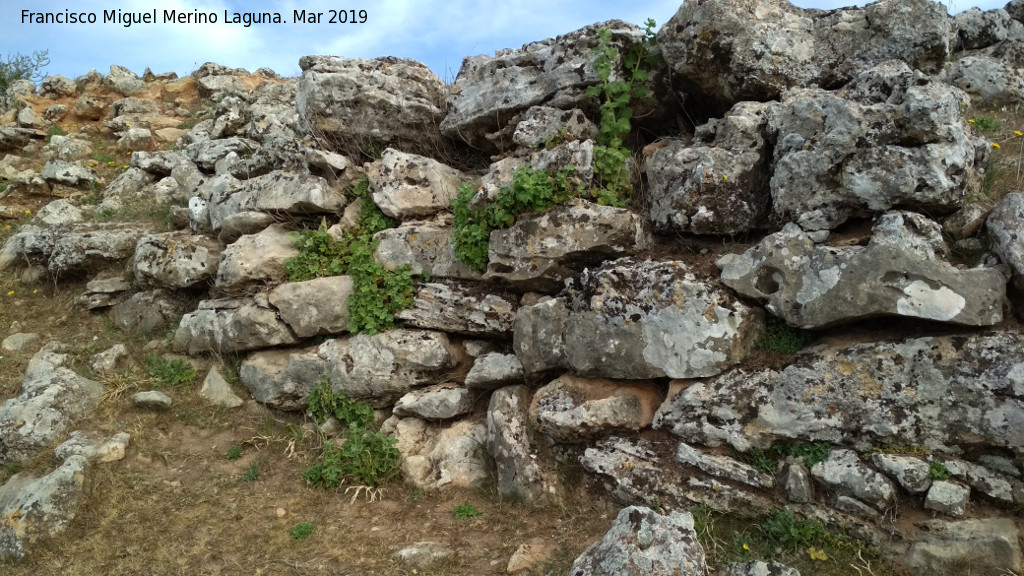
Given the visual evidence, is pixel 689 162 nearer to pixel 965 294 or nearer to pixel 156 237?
pixel 965 294

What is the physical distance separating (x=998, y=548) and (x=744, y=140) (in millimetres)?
4384

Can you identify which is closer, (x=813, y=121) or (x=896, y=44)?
(x=813, y=121)

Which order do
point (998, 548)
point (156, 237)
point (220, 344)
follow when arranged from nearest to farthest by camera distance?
point (998, 548), point (220, 344), point (156, 237)

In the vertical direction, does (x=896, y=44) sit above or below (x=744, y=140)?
above

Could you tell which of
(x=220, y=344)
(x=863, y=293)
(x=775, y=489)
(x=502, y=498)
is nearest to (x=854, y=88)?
(x=863, y=293)

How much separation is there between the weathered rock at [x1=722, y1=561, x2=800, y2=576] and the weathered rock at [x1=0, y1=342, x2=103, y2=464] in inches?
300

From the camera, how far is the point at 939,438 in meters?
5.24

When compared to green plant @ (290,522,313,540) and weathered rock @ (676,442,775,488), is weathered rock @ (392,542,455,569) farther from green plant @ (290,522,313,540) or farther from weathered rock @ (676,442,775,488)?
weathered rock @ (676,442,775,488)

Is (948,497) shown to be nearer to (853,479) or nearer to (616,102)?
(853,479)

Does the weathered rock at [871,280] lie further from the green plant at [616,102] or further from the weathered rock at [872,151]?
the green plant at [616,102]

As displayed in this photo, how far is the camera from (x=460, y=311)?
797 cm

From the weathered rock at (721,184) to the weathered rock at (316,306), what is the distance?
403 centimetres

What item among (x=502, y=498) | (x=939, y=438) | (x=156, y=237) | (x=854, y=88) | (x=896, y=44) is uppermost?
(x=896, y=44)

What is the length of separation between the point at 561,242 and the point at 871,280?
3.07 m
